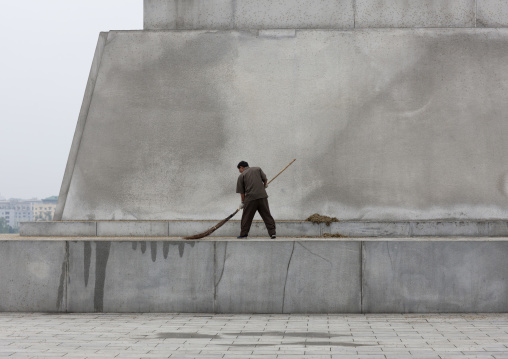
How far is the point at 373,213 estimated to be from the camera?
13875 millimetres

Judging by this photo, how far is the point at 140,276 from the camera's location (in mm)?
11367

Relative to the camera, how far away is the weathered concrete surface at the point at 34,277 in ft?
37.3

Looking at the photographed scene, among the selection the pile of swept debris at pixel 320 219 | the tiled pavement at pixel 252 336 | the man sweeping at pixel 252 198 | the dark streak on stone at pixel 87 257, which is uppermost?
the man sweeping at pixel 252 198

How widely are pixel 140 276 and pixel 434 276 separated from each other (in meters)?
4.08

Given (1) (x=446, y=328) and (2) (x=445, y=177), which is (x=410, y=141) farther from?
(1) (x=446, y=328)

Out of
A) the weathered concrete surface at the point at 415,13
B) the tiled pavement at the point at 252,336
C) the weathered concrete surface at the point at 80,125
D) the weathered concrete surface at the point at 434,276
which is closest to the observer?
the tiled pavement at the point at 252,336

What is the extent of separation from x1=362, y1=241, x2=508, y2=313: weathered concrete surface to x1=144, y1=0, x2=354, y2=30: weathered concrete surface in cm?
552

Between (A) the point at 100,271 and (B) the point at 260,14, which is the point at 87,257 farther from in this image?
(B) the point at 260,14

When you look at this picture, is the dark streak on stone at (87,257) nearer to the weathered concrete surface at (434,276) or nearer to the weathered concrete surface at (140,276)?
the weathered concrete surface at (140,276)

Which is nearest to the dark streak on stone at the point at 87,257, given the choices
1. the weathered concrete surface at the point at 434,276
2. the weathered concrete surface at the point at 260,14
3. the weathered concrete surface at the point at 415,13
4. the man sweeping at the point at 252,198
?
the man sweeping at the point at 252,198

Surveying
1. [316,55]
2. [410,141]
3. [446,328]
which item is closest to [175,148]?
[316,55]

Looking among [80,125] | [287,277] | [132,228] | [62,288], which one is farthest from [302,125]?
[62,288]

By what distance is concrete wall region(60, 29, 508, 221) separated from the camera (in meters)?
14.0

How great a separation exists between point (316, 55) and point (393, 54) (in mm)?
1390
